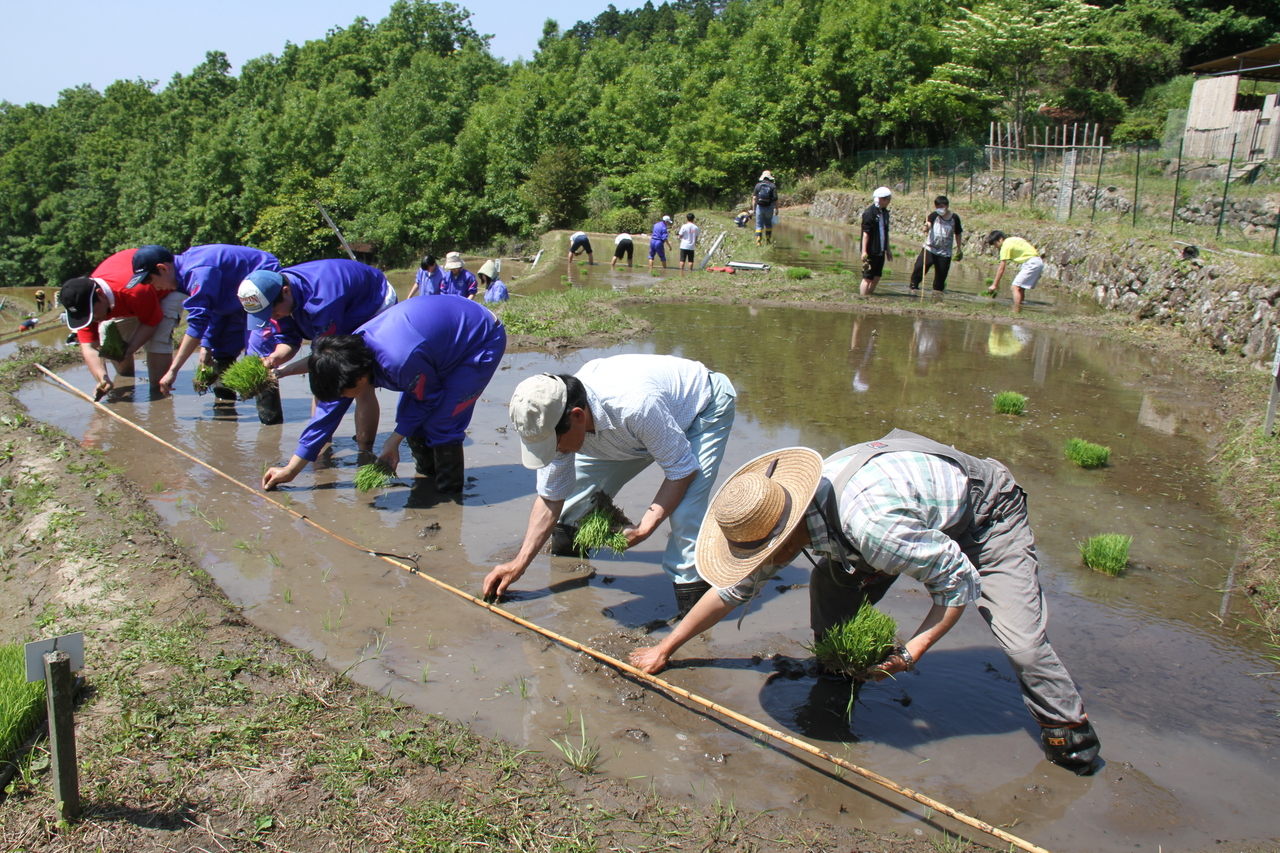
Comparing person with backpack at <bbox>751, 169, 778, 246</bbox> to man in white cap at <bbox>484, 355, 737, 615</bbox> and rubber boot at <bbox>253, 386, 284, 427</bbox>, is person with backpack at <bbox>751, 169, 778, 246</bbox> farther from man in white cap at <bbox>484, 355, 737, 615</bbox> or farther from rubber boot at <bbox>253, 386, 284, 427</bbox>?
man in white cap at <bbox>484, 355, 737, 615</bbox>

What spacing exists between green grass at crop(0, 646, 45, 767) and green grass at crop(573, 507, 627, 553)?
246 cm

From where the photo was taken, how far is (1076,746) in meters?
3.22

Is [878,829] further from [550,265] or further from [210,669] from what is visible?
[550,265]

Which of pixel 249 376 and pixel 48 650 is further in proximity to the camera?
pixel 249 376

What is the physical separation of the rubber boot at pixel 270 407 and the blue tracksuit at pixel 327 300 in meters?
0.57

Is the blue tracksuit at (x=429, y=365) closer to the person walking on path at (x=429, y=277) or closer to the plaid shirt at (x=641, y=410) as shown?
the plaid shirt at (x=641, y=410)

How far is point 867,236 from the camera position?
13211mm

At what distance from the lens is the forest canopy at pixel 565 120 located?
31.5 m

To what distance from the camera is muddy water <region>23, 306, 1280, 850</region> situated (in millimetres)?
3195

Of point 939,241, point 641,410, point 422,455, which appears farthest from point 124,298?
point 939,241

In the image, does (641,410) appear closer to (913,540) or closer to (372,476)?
(913,540)

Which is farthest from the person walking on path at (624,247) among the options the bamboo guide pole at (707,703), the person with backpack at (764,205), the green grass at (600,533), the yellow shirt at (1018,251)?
the green grass at (600,533)

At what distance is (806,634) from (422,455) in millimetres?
3300

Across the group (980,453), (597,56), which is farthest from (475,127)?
(980,453)
